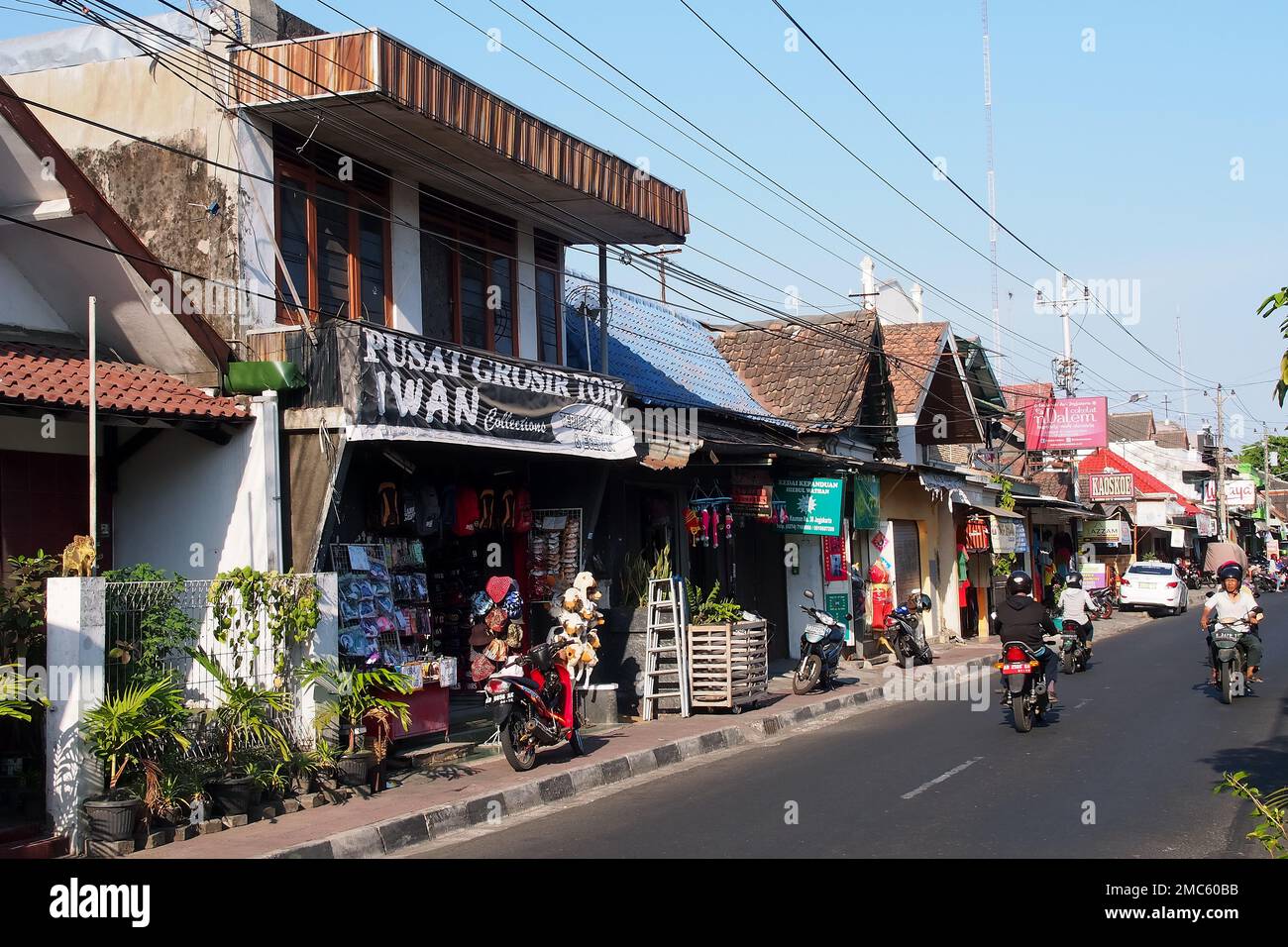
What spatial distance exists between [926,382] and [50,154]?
836 inches

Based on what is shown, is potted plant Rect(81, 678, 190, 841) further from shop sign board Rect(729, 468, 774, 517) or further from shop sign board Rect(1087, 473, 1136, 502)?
shop sign board Rect(1087, 473, 1136, 502)

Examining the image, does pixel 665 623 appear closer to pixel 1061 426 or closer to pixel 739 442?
pixel 739 442

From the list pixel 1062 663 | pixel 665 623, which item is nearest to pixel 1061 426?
pixel 1062 663

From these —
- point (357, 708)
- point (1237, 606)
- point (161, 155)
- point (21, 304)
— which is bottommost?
point (357, 708)

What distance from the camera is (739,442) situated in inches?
688

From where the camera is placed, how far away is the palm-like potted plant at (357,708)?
396 inches

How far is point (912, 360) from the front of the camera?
28.1 metres

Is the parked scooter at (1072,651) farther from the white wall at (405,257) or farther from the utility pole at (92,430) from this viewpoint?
the utility pole at (92,430)

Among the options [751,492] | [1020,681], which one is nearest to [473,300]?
[751,492]

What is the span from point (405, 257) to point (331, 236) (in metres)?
1.08

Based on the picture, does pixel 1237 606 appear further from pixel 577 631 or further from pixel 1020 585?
pixel 577 631

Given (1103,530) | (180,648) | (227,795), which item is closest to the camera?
(227,795)

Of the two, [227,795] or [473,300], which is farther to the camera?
[473,300]

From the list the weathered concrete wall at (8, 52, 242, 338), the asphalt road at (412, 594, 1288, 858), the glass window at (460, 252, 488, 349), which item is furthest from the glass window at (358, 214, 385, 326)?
the asphalt road at (412, 594, 1288, 858)
